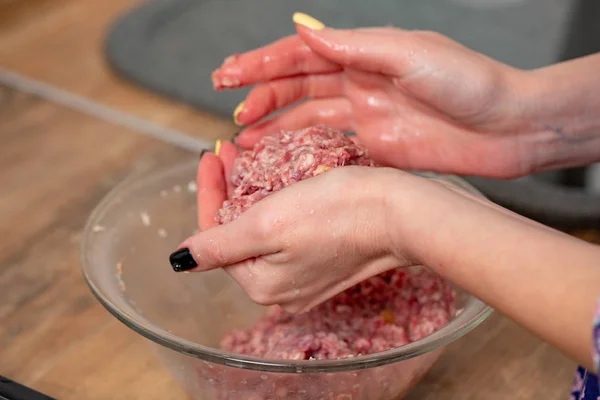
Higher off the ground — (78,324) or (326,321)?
(326,321)

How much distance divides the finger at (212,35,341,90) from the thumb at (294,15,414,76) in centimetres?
7

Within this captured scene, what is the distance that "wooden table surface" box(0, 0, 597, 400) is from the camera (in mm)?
1131

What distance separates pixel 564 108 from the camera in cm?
113

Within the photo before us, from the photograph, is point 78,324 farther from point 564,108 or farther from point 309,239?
point 564,108

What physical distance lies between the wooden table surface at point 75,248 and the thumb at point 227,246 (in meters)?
0.31

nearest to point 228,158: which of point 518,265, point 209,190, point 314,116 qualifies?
point 209,190

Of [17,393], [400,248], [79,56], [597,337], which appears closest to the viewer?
[597,337]

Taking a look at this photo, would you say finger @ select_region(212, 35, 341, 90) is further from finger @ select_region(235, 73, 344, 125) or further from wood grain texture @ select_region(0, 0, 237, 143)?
wood grain texture @ select_region(0, 0, 237, 143)

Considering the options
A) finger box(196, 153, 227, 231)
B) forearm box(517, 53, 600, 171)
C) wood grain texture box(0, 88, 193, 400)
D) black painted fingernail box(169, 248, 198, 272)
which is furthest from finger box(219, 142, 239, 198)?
forearm box(517, 53, 600, 171)

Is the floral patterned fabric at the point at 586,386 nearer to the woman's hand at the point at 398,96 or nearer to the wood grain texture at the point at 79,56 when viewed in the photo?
the woman's hand at the point at 398,96

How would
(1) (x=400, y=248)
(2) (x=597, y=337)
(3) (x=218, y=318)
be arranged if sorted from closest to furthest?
(2) (x=597, y=337), (1) (x=400, y=248), (3) (x=218, y=318)

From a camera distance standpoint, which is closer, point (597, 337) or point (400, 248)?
point (597, 337)

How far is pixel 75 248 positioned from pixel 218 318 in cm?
38


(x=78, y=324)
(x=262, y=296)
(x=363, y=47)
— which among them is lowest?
(x=78, y=324)
